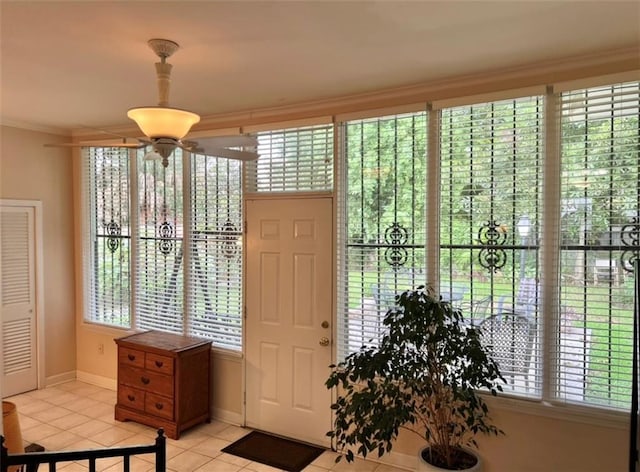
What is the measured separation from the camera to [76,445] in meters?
3.77

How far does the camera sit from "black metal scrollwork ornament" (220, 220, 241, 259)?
4.25 metres

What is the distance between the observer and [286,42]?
253cm

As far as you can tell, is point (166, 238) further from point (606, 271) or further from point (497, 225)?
point (606, 271)

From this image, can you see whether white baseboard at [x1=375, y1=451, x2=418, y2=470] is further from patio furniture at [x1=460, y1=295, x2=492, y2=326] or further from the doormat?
patio furniture at [x1=460, y1=295, x2=492, y2=326]

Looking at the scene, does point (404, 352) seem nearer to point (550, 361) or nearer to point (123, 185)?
point (550, 361)

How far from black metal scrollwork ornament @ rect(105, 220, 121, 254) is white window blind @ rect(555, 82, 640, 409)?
168 inches

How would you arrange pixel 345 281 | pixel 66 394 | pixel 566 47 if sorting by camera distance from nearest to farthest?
pixel 566 47
pixel 345 281
pixel 66 394

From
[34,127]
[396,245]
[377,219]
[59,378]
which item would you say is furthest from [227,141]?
[59,378]

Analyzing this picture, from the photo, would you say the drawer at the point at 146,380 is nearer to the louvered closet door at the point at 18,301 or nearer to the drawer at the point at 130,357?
the drawer at the point at 130,357

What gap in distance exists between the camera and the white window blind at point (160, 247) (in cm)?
455

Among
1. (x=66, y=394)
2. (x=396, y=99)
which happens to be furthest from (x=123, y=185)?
(x=396, y=99)

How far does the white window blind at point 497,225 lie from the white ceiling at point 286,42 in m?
0.37

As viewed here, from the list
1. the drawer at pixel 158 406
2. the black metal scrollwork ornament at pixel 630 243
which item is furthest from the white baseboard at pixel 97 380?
the black metal scrollwork ornament at pixel 630 243

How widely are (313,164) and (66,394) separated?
3608 mm
